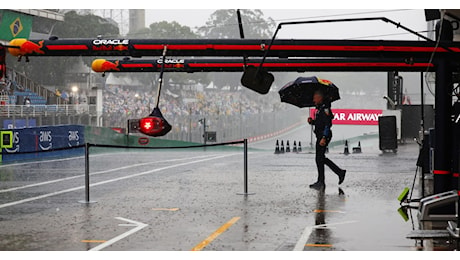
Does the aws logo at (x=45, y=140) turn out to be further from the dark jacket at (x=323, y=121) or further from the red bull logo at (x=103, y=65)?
the dark jacket at (x=323, y=121)

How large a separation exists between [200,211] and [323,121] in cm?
430

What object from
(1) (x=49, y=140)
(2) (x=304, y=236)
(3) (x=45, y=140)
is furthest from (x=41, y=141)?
(2) (x=304, y=236)

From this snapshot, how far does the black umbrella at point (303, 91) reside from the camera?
19.0 metres

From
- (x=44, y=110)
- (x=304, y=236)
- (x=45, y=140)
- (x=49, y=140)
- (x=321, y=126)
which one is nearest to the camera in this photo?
(x=304, y=236)

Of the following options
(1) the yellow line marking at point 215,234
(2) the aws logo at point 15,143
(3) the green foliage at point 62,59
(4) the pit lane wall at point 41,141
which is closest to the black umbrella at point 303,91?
(1) the yellow line marking at point 215,234

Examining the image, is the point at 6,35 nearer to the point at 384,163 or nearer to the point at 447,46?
the point at 384,163

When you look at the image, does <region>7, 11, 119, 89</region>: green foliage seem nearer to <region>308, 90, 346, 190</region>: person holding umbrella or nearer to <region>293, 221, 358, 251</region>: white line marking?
<region>308, 90, 346, 190</region>: person holding umbrella

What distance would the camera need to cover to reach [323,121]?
16641 millimetres

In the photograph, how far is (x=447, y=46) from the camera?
38.6 feet

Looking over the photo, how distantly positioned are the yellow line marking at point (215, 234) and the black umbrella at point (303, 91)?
284 inches

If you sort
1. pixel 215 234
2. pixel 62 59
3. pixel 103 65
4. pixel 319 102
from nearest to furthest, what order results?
pixel 215 234, pixel 319 102, pixel 103 65, pixel 62 59

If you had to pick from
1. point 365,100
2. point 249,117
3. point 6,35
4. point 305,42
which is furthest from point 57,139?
point 365,100

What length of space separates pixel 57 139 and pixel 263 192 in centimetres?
1780

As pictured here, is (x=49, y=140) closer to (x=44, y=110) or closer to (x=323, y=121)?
(x=323, y=121)
